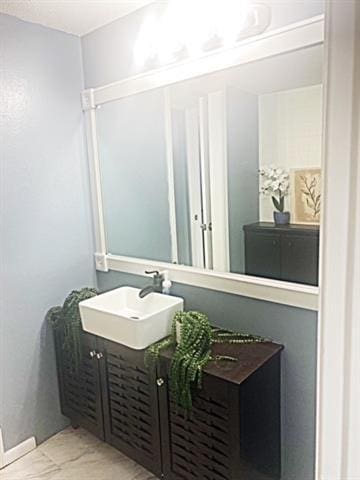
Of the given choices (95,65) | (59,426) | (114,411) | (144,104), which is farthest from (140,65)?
(59,426)

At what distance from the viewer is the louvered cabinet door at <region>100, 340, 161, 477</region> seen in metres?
1.87

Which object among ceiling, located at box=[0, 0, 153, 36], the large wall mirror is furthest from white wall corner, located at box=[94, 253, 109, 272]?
ceiling, located at box=[0, 0, 153, 36]

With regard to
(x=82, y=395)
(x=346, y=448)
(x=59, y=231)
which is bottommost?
(x=82, y=395)

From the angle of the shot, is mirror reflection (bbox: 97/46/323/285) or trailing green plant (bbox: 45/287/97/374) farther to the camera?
trailing green plant (bbox: 45/287/97/374)

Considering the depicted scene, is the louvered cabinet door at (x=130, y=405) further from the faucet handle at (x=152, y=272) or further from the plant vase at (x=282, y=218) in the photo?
the plant vase at (x=282, y=218)

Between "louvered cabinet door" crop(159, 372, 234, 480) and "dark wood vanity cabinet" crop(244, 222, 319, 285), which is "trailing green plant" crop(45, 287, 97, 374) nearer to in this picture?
"louvered cabinet door" crop(159, 372, 234, 480)

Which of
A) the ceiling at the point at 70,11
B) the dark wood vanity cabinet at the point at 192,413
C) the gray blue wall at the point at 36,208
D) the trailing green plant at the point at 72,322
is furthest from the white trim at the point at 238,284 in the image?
the ceiling at the point at 70,11

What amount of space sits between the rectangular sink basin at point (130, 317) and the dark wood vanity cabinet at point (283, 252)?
17.2 inches

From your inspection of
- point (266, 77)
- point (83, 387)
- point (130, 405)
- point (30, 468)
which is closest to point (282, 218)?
point (266, 77)

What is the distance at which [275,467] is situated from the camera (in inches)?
71.3

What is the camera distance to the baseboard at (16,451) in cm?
217

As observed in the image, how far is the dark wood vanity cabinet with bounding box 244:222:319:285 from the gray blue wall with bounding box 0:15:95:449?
112cm

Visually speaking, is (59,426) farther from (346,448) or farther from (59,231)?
(346,448)

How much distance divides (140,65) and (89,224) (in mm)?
1003
